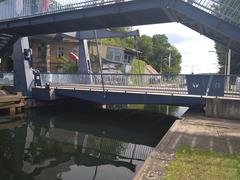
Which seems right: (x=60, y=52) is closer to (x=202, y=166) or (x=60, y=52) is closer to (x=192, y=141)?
(x=192, y=141)

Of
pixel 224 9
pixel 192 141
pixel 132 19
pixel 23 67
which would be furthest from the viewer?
pixel 23 67

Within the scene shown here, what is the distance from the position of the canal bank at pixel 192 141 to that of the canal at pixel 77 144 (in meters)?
1.75

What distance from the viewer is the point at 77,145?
14.4 m

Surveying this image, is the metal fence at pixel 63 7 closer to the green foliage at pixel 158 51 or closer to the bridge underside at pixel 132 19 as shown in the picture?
the bridge underside at pixel 132 19

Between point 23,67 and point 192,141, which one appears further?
point 23,67

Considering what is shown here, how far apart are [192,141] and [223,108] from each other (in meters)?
6.24

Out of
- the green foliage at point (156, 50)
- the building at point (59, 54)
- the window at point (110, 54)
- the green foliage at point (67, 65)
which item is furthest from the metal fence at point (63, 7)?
the green foliage at point (156, 50)

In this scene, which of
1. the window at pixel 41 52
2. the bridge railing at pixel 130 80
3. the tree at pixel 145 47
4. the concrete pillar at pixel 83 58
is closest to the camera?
the bridge railing at pixel 130 80

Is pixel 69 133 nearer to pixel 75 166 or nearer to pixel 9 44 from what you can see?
pixel 75 166

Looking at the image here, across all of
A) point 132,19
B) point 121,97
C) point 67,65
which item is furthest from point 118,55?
point 132,19

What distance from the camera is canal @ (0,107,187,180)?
10.5 metres

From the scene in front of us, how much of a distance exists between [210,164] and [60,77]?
21.1 m

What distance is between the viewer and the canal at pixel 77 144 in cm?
1048

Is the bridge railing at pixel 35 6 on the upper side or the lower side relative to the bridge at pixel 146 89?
upper
